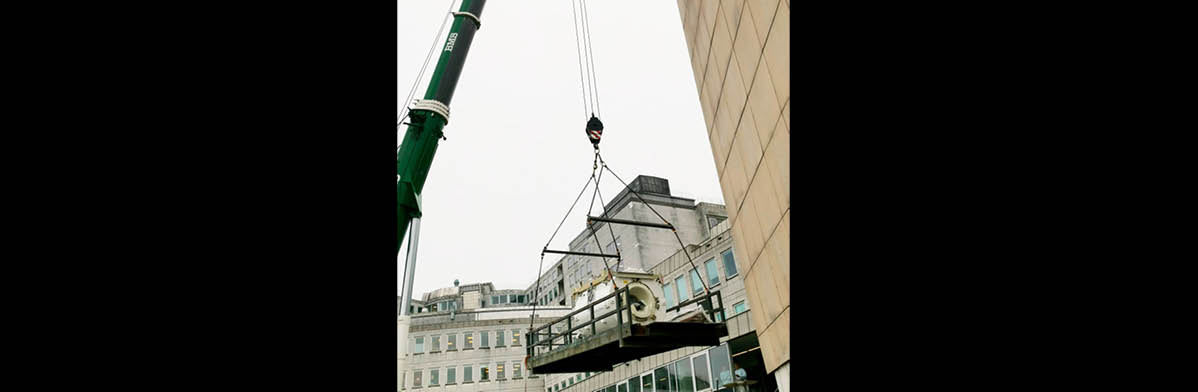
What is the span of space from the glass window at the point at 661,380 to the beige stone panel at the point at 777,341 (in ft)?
71.7

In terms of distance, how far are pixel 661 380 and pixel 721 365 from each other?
4.35 m

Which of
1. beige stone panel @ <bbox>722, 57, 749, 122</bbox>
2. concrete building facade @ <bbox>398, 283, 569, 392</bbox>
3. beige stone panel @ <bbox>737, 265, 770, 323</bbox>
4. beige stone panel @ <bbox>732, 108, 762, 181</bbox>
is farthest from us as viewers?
concrete building facade @ <bbox>398, 283, 569, 392</bbox>

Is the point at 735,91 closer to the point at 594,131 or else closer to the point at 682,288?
the point at 594,131

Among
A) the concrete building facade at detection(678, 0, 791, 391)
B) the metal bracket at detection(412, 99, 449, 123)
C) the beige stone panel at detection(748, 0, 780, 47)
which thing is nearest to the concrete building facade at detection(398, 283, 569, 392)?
the metal bracket at detection(412, 99, 449, 123)

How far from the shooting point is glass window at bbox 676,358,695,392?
27219 millimetres

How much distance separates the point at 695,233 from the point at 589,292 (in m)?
35.8

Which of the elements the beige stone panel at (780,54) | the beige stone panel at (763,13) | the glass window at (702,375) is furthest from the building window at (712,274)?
the beige stone panel at (780,54)

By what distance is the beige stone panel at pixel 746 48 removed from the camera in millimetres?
5998

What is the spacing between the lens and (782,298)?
668 cm

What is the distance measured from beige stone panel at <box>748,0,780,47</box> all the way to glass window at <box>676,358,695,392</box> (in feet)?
76.6

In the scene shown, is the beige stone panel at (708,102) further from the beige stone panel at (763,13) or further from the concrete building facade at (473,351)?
the concrete building facade at (473,351)

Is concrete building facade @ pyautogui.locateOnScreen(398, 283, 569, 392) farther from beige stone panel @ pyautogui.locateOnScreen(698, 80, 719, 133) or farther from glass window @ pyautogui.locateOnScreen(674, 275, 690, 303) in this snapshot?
beige stone panel @ pyautogui.locateOnScreen(698, 80, 719, 133)
